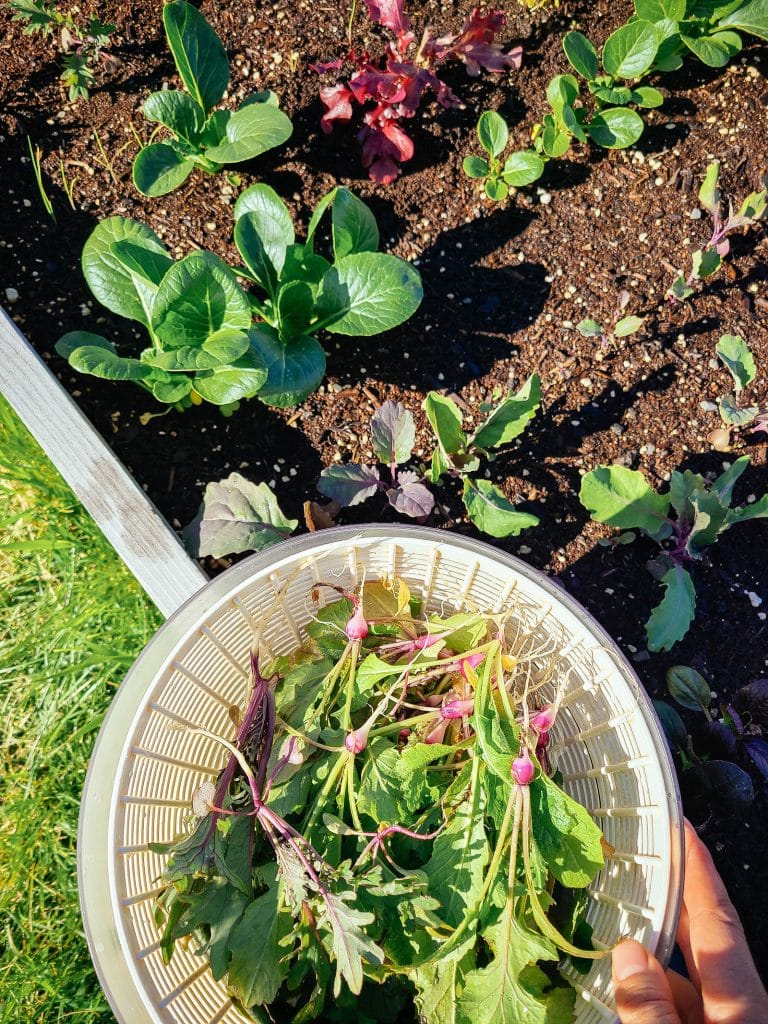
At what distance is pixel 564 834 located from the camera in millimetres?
1108

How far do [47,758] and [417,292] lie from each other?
4.19 ft

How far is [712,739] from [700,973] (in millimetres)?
506

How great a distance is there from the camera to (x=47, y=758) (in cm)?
176

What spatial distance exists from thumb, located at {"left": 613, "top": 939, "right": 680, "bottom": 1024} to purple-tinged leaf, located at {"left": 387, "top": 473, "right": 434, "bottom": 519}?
857 mm

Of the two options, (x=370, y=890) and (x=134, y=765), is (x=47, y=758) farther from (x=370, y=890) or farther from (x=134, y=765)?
(x=370, y=890)

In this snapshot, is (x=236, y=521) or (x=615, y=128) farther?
(x=615, y=128)

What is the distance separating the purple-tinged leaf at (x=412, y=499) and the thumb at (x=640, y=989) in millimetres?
857

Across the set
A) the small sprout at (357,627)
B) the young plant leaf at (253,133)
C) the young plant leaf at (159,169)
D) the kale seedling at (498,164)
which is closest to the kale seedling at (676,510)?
the small sprout at (357,627)

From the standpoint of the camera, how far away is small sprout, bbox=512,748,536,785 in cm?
104

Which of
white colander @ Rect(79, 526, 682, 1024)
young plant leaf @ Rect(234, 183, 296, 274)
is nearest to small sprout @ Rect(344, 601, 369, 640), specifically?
white colander @ Rect(79, 526, 682, 1024)

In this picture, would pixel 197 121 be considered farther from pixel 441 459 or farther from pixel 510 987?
pixel 510 987

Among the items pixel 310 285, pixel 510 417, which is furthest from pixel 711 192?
pixel 310 285

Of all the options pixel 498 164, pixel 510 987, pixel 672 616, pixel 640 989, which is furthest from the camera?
pixel 498 164

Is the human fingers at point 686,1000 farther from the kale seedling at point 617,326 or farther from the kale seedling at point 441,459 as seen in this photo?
the kale seedling at point 617,326
